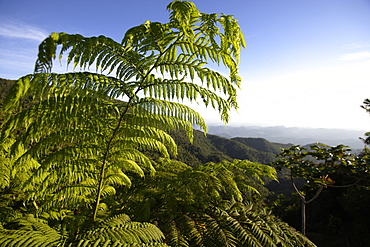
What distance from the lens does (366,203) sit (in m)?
11.1

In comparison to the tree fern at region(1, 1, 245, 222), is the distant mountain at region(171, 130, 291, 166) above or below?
below

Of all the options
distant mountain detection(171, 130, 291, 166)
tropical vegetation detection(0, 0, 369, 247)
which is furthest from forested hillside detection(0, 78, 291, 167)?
tropical vegetation detection(0, 0, 369, 247)

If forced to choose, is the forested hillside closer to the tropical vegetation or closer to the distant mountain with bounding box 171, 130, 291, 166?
the distant mountain with bounding box 171, 130, 291, 166

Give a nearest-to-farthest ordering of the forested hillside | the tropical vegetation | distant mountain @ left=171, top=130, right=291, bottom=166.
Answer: the tropical vegetation
the forested hillside
distant mountain @ left=171, top=130, right=291, bottom=166

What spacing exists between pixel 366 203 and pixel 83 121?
50.3 feet

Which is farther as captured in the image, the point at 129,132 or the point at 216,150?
the point at 216,150

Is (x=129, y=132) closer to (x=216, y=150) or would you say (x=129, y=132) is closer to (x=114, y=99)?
(x=114, y=99)

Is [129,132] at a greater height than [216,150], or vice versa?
[129,132]

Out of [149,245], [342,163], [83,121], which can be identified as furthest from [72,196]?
[342,163]

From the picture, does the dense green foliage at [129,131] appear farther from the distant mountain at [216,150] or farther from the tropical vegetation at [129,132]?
the distant mountain at [216,150]

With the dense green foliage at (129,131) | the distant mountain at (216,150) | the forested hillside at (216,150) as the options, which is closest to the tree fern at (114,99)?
the dense green foliage at (129,131)

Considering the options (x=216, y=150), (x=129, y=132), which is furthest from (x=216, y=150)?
(x=129, y=132)

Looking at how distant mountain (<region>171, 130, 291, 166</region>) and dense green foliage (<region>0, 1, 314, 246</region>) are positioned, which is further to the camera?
distant mountain (<region>171, 130, 291, 166</region>)

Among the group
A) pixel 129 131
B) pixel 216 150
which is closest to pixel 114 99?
pixel 129 131
